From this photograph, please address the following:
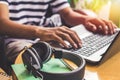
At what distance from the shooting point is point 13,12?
149 centimetres

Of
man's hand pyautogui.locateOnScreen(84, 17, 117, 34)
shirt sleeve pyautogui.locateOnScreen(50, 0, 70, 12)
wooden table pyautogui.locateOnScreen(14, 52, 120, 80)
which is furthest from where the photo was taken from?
shirt sleeve pyautogui.locateOnScreen(50, 0, 70, 12)

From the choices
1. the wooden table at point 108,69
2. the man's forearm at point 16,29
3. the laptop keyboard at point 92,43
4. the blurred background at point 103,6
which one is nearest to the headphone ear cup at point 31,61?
the wooden table at point 108,69

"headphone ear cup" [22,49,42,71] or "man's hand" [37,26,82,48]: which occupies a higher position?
"headphone ear cup" [22,49,42,71]

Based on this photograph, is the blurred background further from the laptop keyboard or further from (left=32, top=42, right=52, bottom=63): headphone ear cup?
(left=32, top=42, right=52, bottom=63): headphone ear cup

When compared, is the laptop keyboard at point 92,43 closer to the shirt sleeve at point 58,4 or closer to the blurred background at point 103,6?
the shirt sleeve at point 58,4

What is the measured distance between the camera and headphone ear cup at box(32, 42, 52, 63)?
2.52 ft

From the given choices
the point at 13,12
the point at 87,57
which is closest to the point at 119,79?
the point at 87,57

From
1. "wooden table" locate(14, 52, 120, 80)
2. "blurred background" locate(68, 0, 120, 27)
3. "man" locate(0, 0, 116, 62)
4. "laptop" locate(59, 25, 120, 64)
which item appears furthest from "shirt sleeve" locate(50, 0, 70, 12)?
"wooden table" locate(14, 52, 120, 80)

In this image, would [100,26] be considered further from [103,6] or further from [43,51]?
[103,6]

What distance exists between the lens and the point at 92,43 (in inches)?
40.2

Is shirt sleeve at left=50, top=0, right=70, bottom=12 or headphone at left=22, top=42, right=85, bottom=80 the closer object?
headphone at left=22, top=42, right=85, bottom=80

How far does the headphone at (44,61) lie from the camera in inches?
27.0

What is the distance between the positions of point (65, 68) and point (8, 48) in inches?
26.5

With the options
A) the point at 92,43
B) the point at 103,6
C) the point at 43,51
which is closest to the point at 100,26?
the point at 92,43
